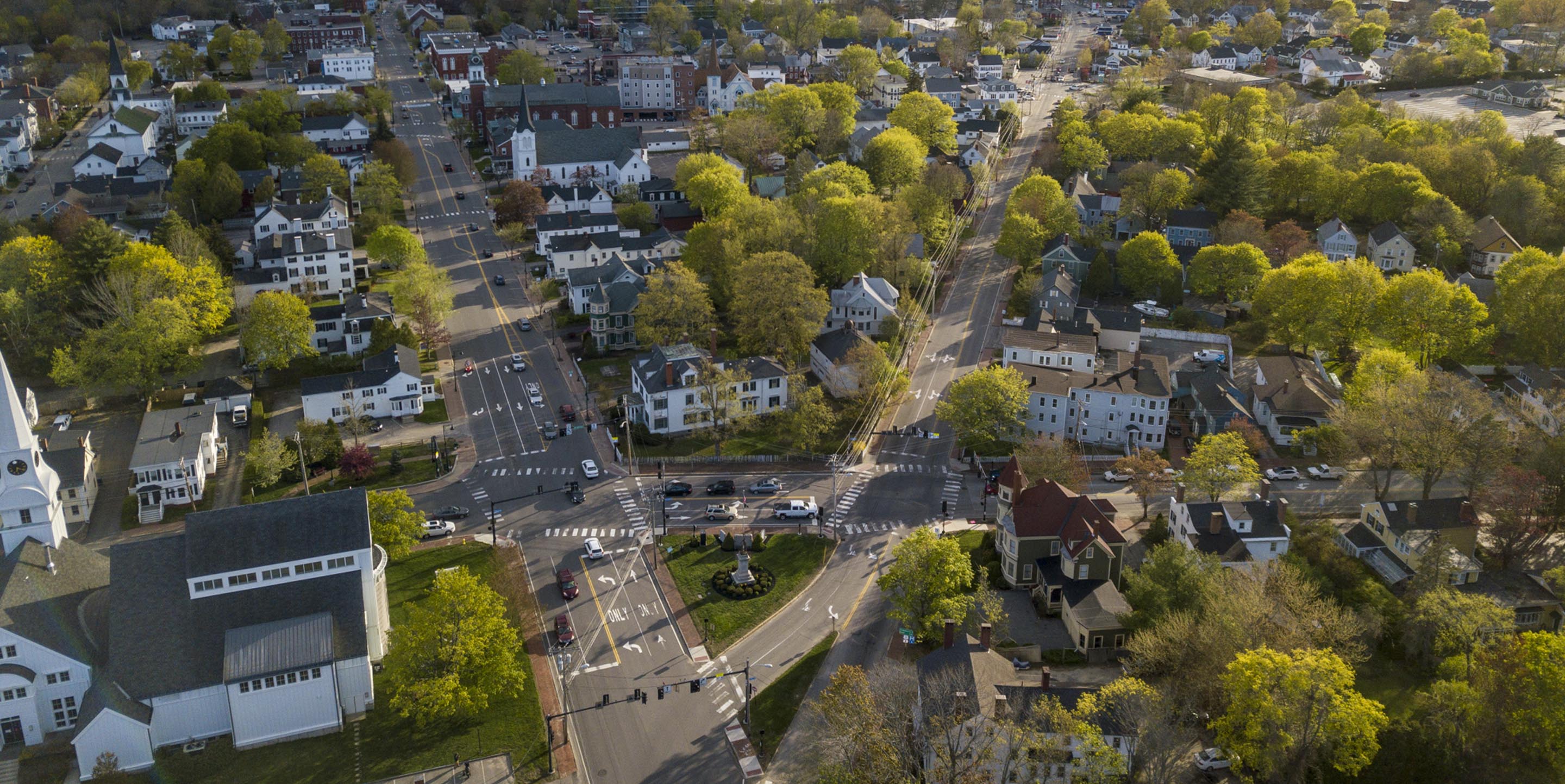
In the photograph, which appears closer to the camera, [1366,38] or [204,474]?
[204,474]

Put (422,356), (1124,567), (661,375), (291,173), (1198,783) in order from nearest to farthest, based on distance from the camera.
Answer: (1198,783)
(1124,567)
(661,375)
(422,356)
(291,173)

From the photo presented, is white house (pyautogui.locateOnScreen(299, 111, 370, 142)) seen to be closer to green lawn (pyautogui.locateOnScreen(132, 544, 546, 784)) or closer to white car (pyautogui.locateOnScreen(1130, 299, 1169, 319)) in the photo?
white car (pyautogui.locateOnScreen(1130, 299, 1169, 319))

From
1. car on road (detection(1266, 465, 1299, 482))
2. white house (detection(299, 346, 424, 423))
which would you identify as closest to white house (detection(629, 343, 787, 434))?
white house (detection(299, 346, 424, 423))

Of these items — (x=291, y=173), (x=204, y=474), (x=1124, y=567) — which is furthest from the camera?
(x=291, y=173)

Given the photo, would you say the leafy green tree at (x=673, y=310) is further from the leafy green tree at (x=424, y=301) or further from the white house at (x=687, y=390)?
the leafy green tree at (x=424, y=301)

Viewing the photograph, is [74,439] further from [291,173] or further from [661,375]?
[291,173]

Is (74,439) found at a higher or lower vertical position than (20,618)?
lower

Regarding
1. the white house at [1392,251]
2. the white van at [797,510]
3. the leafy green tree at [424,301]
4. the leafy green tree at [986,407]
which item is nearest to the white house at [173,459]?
the leafy green tree at [424,301]

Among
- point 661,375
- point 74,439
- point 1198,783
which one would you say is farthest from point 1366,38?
point 74,439
